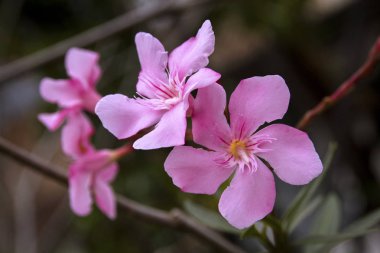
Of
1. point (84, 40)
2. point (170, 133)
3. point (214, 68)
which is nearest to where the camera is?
point (170, 133)

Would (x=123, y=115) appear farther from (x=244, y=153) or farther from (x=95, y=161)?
(x=95, y=161)

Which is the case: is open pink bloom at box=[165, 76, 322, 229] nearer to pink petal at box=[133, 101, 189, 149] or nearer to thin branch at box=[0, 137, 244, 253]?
pink petal at box=[133, 101, 189, 149]

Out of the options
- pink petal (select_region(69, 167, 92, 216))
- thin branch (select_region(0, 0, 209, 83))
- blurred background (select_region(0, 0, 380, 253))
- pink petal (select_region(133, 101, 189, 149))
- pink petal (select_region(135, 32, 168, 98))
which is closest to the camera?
pink petal (select_region(133, 101, 189, 149))

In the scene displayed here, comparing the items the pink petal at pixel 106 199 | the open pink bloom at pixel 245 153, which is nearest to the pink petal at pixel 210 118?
the open pink bloom at pixel 245 153

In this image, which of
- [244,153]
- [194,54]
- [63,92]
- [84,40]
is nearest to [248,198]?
[244,153]

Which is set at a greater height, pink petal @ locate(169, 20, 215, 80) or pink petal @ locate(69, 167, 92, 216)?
pink petal @ locate(169, 20, 215, 80)

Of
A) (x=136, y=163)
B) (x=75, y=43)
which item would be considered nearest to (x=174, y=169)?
(x=75, y=43)

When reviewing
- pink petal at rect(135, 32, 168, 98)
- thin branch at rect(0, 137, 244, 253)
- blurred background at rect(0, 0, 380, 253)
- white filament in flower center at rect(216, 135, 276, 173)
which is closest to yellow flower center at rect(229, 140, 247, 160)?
white filament in flower center at rect(216, 135, 276, 173)
